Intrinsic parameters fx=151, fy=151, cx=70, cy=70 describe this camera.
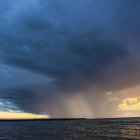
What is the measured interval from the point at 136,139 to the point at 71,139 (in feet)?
70.6

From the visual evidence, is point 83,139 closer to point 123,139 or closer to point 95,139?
point 95,139

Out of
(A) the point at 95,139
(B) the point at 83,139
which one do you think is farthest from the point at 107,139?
(B) the point at 83,139

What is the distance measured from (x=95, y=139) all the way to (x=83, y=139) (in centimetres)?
405

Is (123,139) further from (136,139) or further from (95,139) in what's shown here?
(95,139)

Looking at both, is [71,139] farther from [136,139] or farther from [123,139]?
[136,139]

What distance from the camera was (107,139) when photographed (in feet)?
164

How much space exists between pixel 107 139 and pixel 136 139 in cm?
950

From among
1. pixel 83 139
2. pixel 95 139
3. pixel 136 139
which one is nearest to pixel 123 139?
pixel 136 139

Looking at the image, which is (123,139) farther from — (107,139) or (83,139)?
(83,139)

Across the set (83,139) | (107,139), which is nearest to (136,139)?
(107,139)

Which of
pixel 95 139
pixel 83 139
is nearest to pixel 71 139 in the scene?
pixel 83 139

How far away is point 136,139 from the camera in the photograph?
4969cm

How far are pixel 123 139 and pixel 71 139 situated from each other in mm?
17573

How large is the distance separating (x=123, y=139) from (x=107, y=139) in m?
5.68
